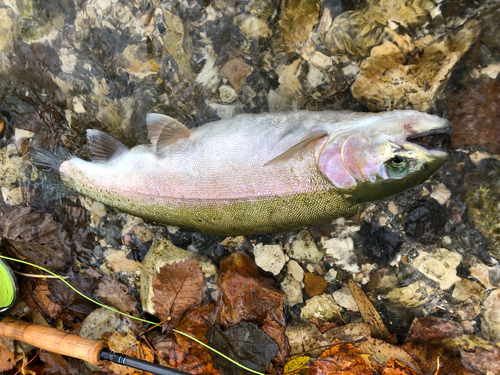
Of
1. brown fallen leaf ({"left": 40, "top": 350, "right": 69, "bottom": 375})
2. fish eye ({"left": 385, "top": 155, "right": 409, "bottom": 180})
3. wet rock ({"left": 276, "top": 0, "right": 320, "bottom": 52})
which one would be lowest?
brown fallen leaf ({"left": 40, "top": 350, "right": 69, "bottom": 375})

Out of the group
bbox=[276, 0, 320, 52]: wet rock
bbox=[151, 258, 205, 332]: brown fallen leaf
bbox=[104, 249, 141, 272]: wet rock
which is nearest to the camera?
bbox=[276, 0, 320, 52]: wet rock

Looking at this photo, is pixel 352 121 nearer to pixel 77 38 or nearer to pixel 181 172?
pixel 181 172

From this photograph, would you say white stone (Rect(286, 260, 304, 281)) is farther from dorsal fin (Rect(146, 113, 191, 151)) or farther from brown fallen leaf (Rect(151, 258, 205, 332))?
dorsal fin (Rect(146, 113, 191, 151))

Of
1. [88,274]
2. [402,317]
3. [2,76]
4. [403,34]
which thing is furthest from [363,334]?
[2,76]

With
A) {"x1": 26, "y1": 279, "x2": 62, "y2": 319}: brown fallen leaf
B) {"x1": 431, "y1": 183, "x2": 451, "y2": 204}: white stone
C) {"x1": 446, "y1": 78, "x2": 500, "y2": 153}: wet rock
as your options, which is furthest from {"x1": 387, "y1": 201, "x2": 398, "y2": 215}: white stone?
{"x1": 26, "y1": 279, "x2": 62, "y2": 319}: brown fallen leaf

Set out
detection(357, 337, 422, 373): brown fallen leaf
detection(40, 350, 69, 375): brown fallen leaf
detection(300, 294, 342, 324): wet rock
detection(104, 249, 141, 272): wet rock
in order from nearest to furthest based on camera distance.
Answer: detection(357, 337, 422, 373): brown fallen leaf → detection(300, 294, 342, 324): wet rock → detection(104, 249, 141, 272): wet rock → detection(40, 350, 69, 375): brown fallen leaf

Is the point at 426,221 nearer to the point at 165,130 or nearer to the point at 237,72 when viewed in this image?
the point at 237,72
